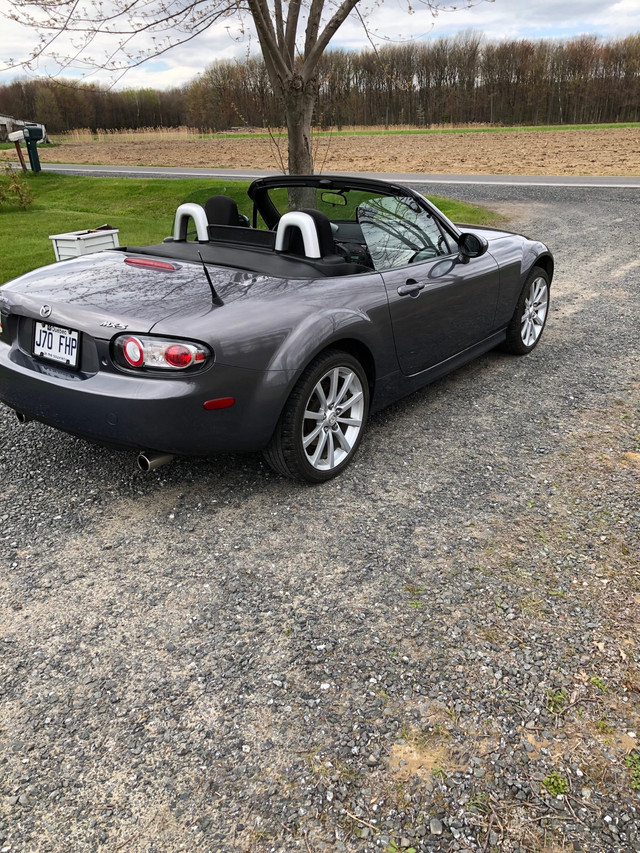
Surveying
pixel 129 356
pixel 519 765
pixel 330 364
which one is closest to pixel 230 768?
pixel 519 765

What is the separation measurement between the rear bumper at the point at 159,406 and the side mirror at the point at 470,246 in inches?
74.8

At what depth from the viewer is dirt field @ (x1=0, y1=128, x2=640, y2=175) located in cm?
2277

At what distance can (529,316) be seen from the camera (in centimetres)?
540

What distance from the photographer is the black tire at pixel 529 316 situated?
17.0ft

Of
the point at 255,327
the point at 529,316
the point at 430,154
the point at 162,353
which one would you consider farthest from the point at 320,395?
the point at 430,154

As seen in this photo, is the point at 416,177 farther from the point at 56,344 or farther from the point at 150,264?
the point at 56,344

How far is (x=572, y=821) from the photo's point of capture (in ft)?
5.69

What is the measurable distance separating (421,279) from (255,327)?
1402 millimetres

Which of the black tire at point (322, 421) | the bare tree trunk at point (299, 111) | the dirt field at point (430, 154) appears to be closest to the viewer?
the black tire at point (322, 421)

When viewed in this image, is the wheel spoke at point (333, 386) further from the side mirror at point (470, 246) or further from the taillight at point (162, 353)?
the side mirror at point (470, 246)

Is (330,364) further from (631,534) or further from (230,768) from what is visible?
(230,768)

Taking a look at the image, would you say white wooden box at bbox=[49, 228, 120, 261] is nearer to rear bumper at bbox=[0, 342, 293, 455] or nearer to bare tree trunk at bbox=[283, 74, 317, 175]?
bare tree trunk at bbox=[283, 74, 317, 175]

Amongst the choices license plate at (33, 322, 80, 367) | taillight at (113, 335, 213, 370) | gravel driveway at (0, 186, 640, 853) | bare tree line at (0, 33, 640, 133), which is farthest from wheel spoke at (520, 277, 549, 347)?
bare tree line at (0, 33, 640, 133)

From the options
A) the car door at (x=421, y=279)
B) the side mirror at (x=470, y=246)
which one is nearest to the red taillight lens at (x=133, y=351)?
the car door at (x=421, y=279)
